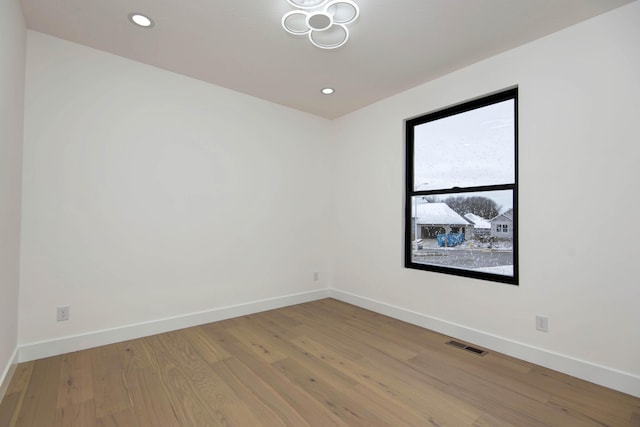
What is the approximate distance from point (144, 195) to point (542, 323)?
3.71 m

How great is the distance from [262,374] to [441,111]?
3.06 meters

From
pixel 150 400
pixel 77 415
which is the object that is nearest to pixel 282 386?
pixel 150 400

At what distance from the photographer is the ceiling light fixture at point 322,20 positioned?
6.71ft

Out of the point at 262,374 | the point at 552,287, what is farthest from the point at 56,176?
the point at 552,287

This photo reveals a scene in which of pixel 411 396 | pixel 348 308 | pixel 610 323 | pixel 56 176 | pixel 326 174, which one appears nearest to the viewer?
pixel 411 396

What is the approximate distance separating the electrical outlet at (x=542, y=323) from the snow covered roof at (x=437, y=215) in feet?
3.34

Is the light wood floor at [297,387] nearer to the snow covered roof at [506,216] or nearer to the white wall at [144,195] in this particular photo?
the white wall at [144,195]

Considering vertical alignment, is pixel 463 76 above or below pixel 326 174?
above

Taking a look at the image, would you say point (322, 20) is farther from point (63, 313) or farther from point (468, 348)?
point (63, 313)

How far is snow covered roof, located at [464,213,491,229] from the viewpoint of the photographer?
2.90 meters

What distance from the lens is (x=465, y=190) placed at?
10.0 ft

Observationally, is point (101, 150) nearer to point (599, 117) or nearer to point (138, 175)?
point (138, 175)

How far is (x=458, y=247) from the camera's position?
3.13 meters

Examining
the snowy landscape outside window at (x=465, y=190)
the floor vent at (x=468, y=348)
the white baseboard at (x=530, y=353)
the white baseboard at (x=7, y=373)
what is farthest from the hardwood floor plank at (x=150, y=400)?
the snowy landscape outside window at (x=465, y=190)
